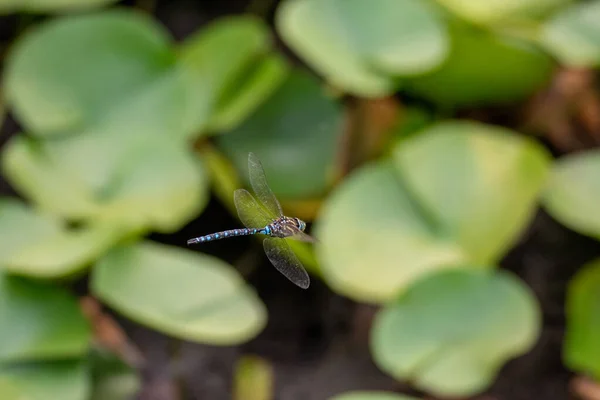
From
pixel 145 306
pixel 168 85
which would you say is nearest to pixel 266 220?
pixel 145 306

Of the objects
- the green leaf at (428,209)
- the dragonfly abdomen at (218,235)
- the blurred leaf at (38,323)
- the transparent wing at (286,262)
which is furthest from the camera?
the green leaf at (428,209)

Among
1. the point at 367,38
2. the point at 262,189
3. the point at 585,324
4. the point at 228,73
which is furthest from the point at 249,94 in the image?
the point at 585,324

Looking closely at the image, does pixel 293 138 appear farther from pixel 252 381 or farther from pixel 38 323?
pixel 38 323

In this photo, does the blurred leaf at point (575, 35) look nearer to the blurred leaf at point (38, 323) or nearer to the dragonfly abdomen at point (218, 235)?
the dragonfly abdomen at point (218, 235)

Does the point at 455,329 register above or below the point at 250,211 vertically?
below

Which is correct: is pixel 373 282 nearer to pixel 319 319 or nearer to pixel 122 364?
pixel 319 319

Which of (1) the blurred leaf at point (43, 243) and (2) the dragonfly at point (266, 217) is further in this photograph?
(1) the blurred leaf at point (43, 243)

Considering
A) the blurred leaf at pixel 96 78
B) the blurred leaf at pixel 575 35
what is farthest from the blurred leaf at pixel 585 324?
the blurred leaf at pixel 96 78
